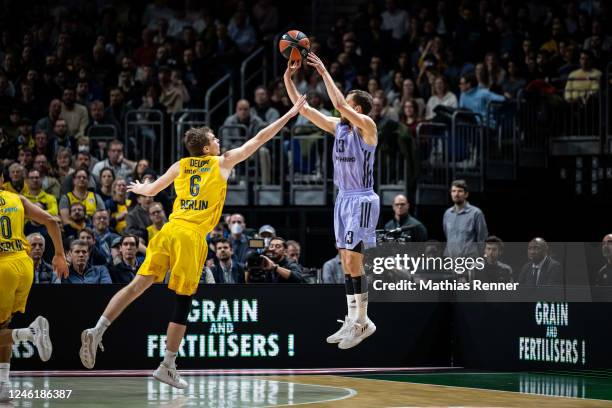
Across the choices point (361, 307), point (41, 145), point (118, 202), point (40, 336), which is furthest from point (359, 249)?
point (41, 145)

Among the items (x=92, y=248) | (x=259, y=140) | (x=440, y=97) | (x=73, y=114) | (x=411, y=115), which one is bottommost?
(x=92, y=248)

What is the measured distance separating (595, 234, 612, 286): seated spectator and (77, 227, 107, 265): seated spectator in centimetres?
632

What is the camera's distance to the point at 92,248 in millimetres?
16062

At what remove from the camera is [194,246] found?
40.5 ft

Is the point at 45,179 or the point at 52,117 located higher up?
the point at 52,117

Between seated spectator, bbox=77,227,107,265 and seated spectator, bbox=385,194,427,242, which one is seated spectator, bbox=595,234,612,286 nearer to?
seated spectator, bbox=385,194,427,242

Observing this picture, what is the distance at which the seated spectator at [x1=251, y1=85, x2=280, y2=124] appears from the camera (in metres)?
20.5

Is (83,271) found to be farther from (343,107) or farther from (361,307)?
(343,107)

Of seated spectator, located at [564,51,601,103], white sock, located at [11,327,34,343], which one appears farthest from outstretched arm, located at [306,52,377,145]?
seated spectator, located at [564,51,601,103]

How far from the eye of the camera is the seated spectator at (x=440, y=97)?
2041 cm

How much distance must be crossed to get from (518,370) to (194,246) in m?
5.46

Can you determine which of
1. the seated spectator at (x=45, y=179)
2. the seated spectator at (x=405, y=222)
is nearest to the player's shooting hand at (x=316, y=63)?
the seated spectator at (x=405, y=222)

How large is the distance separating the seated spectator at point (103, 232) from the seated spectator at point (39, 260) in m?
0.80

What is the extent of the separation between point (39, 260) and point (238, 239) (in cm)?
288
